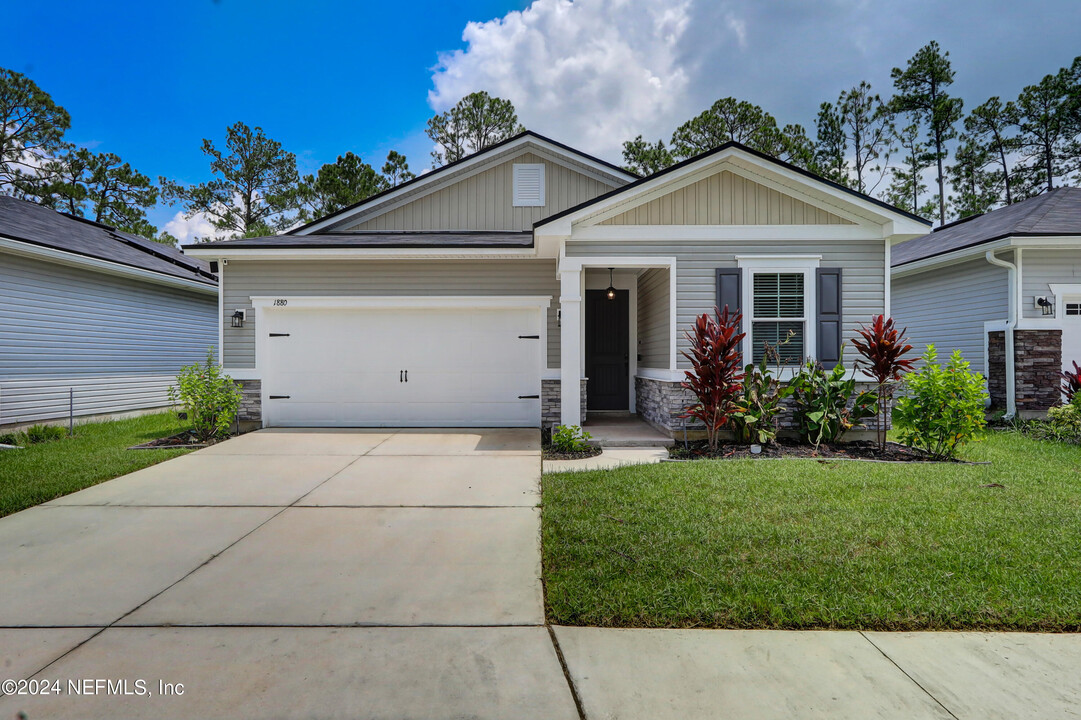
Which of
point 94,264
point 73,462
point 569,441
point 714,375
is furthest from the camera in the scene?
point 94,264

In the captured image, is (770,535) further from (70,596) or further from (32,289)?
(32,289)

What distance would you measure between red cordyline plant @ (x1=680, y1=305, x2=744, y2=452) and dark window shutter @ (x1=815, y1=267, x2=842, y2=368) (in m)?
1.49

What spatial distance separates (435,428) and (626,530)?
5.34m

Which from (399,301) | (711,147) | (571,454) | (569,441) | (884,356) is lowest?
(571,454)

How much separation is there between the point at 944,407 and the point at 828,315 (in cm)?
178

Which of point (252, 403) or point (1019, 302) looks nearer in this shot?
point (252, 403)

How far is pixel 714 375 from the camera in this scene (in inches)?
245

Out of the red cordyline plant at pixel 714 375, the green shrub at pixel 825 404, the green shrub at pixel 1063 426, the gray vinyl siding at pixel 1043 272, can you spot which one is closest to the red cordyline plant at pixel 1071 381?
the green shrub at pixel 1063 426

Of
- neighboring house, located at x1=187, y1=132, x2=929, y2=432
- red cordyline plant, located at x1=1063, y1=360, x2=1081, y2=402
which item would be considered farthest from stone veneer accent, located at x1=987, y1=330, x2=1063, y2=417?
neighboring house, located at x1=187, y1=132, x2=929, y2=432

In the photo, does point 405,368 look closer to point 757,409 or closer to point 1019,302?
point 757,409

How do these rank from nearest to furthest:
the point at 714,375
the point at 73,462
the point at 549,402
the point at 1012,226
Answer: the point at 73,462, the point at 714,375, the point at 549,402, the point at 1012,226

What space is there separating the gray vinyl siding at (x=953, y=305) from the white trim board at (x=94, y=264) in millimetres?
14071

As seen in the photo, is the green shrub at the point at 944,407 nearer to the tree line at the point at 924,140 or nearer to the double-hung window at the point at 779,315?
the double-hung window at the point at 779,315

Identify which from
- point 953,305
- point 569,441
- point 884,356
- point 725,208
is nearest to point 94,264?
point 569,441
